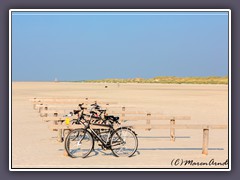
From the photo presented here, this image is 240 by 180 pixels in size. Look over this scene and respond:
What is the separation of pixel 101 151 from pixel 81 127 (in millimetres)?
994

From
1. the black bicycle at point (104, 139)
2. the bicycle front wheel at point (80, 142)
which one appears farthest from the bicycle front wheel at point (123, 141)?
the bicycle front wheel at point (80, 142)

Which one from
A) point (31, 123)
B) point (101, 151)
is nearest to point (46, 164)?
point (101, 151)

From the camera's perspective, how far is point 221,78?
355ft

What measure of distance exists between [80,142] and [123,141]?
3.17ft

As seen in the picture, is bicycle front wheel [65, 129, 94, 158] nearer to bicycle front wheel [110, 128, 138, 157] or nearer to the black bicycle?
the black bicycle

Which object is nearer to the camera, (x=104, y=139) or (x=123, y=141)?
(x=123, y=141)

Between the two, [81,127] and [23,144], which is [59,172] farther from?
[23,144]

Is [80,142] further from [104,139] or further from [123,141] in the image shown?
[123,141]

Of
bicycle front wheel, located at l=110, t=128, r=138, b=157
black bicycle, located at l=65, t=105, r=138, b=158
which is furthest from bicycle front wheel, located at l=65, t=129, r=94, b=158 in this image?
bicycle front wheel, located at l=110, t=128, r=138, b=157

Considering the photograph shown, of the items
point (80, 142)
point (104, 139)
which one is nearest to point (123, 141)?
point (104, 139)

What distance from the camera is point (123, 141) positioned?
1037 centimetres

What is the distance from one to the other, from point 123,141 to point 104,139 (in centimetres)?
46

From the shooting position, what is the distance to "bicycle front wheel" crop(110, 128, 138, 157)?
10.4 m

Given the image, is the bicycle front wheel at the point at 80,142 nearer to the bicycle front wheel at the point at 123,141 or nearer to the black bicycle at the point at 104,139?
the black bicycle at the point at 104,139
